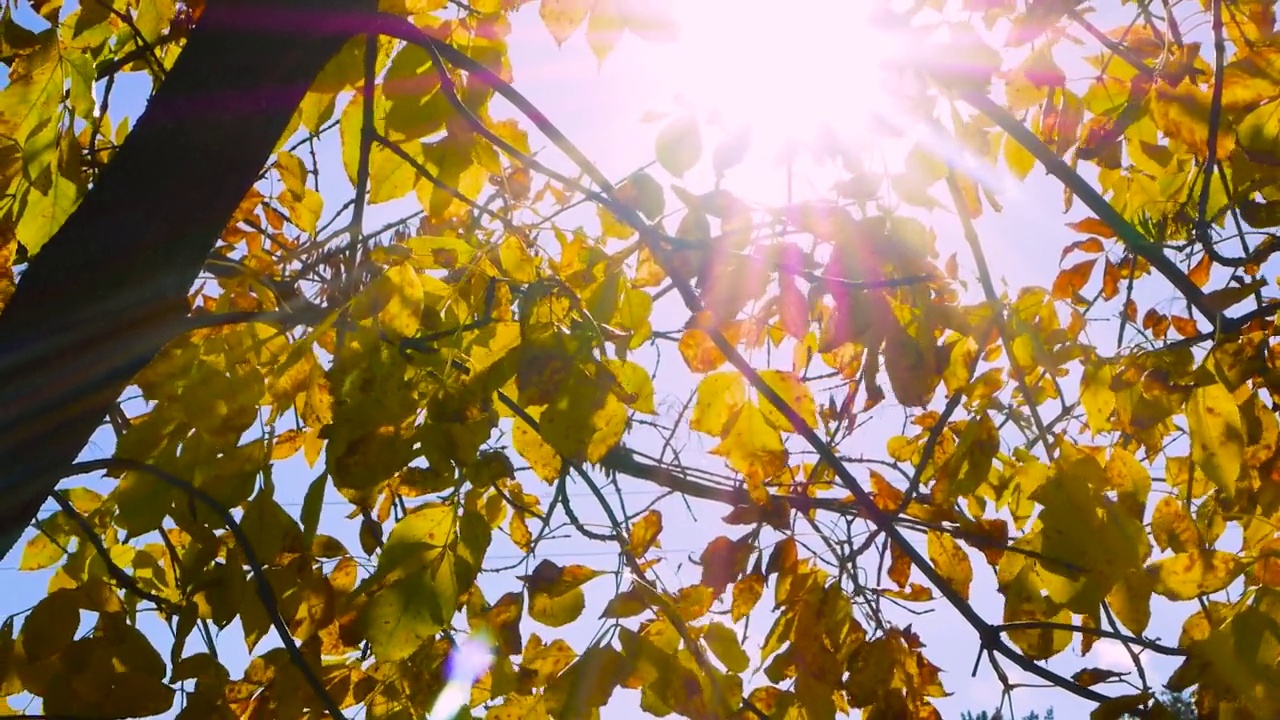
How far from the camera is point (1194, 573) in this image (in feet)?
4.57

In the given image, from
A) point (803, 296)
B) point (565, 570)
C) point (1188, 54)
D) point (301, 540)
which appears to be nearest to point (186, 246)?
point (301, 540)

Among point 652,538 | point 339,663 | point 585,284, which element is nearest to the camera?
point 585,284

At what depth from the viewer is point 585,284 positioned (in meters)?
1.37

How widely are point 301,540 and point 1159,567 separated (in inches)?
51.4

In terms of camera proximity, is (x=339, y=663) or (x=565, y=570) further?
(x=339, y=663)

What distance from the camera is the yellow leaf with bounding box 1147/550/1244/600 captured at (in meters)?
1.37

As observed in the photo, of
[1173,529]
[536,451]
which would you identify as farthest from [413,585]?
[1173,529]

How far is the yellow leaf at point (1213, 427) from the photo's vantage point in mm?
1416

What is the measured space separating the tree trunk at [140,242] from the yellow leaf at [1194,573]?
1.44m

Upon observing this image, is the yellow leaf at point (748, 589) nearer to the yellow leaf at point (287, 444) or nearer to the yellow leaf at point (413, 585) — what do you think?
the yellow leaf at point (413, 585)

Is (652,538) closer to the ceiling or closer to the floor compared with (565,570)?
closer to the ceiling

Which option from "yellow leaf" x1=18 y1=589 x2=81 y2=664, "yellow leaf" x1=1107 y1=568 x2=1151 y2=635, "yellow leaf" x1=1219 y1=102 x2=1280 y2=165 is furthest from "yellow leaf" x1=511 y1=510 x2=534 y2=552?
"yellow leaf" x1=1219 y1=102 x2=1280 y2=165

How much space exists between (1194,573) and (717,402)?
754 mm

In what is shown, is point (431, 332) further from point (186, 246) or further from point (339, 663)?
point (339, 663)
